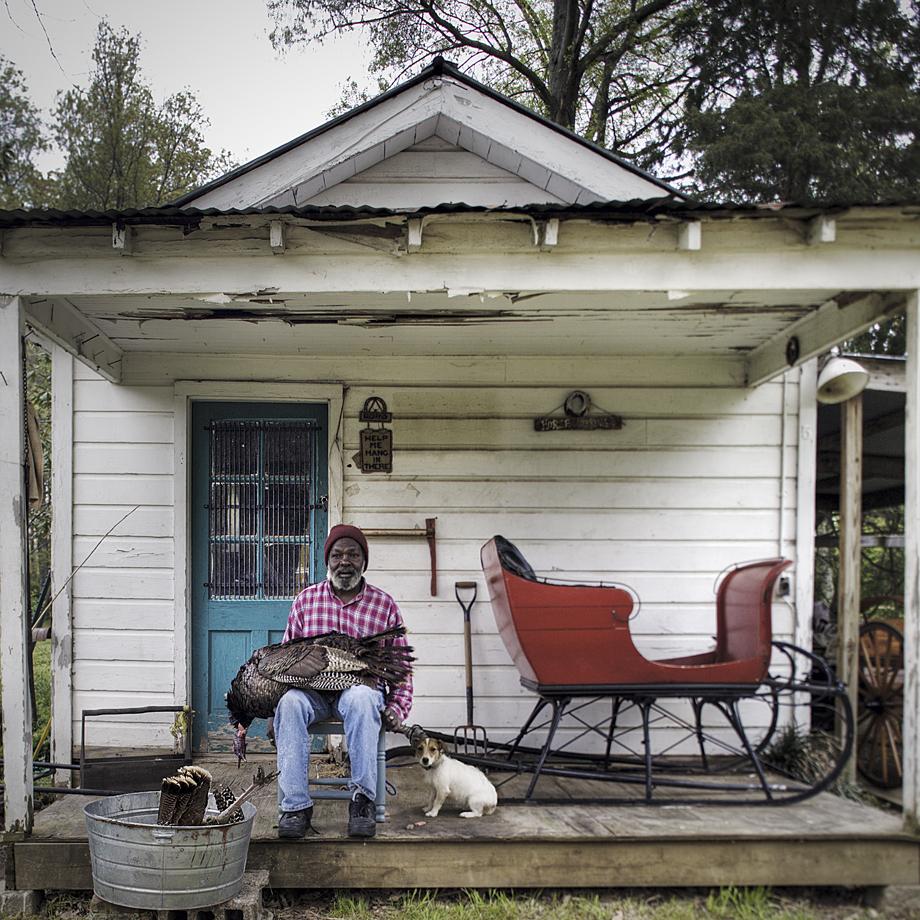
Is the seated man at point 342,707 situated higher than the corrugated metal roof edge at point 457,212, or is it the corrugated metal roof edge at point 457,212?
the corrugated metal roof edge at point 457,212

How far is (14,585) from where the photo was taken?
3.85 m

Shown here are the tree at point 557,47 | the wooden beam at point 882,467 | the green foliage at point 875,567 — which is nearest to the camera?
the wooden beam at point 882,467

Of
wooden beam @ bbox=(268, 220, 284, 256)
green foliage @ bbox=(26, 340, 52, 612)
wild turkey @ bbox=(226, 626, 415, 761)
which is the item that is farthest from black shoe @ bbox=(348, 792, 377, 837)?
green foliage @ bbox=(26, 340, 52, 612)

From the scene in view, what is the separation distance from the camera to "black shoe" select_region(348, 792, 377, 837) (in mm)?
3869

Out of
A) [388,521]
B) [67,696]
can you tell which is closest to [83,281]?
[388,521]

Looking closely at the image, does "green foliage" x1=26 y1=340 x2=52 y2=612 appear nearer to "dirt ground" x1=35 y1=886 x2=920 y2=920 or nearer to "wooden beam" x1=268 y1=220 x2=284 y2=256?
"wooden beam" x1=268 y1=220 x2=284 y2=256

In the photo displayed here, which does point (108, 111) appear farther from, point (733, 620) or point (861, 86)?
point (733, 620)

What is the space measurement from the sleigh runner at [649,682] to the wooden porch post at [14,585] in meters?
2.05

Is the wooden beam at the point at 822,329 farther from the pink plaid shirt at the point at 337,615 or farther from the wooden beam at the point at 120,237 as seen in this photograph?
the wooden beam at the point at 120,237

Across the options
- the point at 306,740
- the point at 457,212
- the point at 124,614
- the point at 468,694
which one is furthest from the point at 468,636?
the point at 457,212

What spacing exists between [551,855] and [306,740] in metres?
1.12

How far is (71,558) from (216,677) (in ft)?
3.54

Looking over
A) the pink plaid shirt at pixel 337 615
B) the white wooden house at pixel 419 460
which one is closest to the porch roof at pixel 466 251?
the white wooden house at pixel 419 460

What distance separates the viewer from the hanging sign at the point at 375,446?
5.54m
